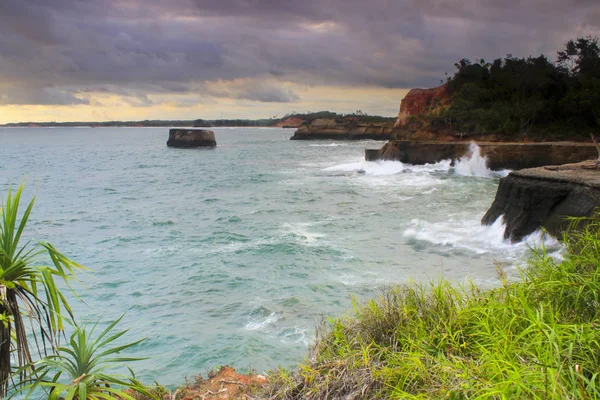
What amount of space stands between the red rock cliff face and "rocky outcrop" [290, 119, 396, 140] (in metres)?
49.1

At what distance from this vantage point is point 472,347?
176 inches

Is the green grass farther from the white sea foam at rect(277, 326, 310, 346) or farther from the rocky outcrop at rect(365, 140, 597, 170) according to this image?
the rocky outcrop at rect(365, 140, 597, 170)

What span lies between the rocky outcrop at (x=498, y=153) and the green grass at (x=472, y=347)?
1287 inches

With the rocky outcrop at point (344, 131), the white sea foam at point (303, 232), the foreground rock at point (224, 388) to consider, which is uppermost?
the rocky outcrop at point (344, 131)

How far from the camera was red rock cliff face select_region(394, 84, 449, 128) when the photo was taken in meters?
66.2

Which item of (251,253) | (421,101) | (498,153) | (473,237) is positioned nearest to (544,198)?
(473,237)

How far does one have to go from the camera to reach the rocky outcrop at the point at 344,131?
12475cm

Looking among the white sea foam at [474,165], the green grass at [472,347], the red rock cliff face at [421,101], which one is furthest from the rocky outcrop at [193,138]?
the green grass at [472,347]

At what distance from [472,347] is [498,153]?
122 feet

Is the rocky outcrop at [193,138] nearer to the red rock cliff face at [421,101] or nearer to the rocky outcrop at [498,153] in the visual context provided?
the red rock cliff face at [421,101]

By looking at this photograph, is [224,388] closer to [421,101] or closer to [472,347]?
[472,347]

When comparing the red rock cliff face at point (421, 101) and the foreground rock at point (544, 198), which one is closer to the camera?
the foreground rock at point (544, 198)

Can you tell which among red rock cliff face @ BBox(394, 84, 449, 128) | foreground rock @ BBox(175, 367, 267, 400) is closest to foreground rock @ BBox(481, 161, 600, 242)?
foreground rock @ BBox(175, 367, 267, 400)

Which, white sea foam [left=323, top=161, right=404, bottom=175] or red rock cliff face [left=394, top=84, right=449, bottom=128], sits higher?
red rock cliff face [left=394, top=84, right=449, bottom=128]
